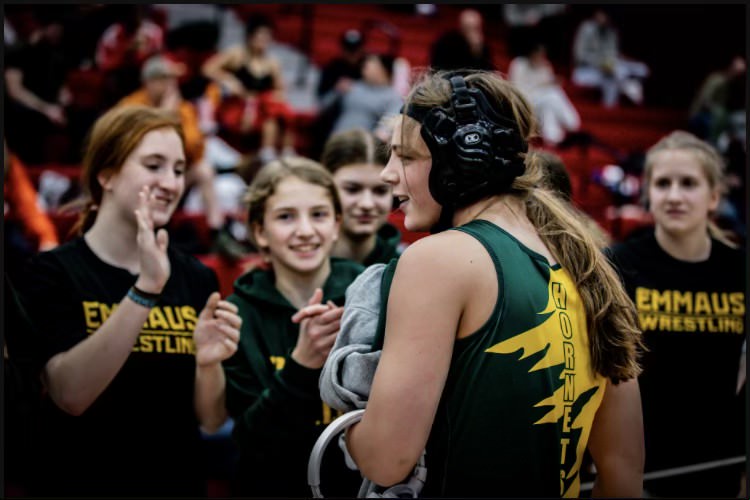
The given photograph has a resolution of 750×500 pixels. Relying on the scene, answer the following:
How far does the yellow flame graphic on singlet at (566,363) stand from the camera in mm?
1657

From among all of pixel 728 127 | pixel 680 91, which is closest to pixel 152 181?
pixel 728 127

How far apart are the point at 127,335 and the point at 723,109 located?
1031 centimetres

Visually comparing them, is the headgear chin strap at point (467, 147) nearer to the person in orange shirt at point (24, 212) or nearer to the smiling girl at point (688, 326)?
the smiling girl at point (688, 326)

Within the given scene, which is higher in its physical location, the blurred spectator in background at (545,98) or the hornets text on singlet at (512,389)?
the blurred spectator in background at (545,98)

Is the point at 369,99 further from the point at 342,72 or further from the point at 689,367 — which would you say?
the point at 689,367

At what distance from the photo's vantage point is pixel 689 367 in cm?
304

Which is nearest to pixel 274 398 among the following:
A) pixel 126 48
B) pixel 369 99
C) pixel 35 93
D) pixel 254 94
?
pixel 369 99

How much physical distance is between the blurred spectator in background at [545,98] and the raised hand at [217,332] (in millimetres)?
7994

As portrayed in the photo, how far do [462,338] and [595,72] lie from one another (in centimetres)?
1235

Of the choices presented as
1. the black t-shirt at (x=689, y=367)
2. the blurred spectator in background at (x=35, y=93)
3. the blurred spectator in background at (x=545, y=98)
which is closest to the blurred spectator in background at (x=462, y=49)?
the blurred spectator in background at (x=545, y=98)

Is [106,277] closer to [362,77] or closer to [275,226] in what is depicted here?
[275,226]

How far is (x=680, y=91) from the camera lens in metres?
14.5

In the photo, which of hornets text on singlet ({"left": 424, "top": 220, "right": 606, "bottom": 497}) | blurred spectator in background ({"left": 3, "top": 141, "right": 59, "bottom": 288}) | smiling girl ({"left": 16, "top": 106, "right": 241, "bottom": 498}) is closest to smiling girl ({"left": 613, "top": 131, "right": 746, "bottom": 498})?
hornets text on singlet ({"left": 424, "top": 220, "right": 606, "bottom": 497})

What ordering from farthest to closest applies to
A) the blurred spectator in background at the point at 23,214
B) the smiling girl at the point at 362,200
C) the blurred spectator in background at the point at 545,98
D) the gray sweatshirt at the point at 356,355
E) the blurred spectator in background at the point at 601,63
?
1. the blurred spectator in background at the point at 601,63
2. the blurred spectator in background at the point at 545,98
3. the blurred spectator in background at the point at 23,214
4. the smiling girl at the point at 362,200
5. the gray sweatshirt at the point at 356,355
